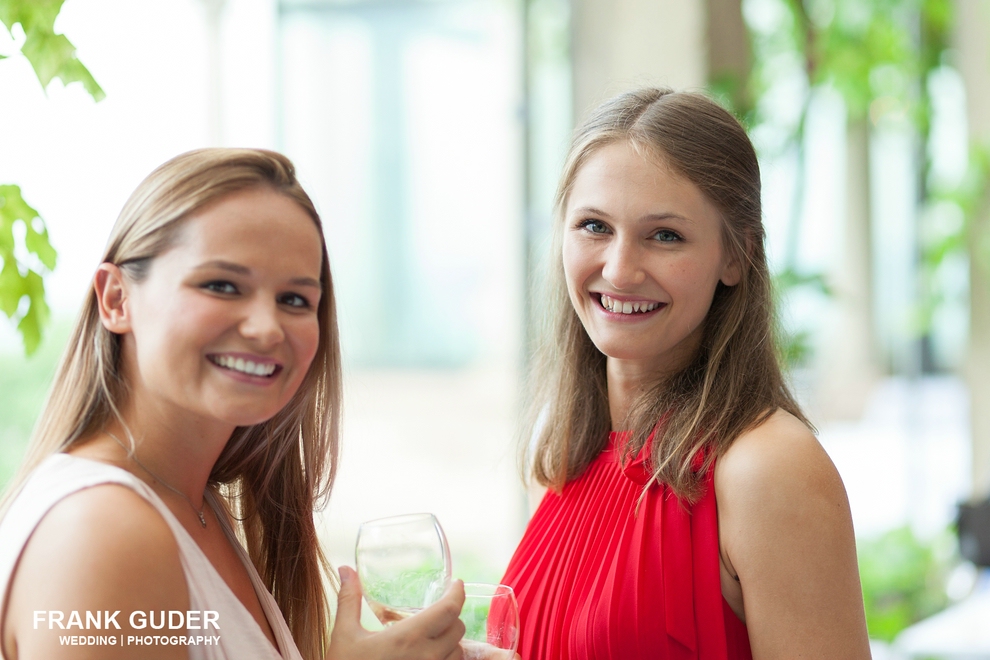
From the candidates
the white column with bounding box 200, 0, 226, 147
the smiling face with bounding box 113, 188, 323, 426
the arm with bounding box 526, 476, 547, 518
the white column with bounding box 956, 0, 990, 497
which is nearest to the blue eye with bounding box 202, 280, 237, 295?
the smiling face with bounding box 113, 188, 323, 426

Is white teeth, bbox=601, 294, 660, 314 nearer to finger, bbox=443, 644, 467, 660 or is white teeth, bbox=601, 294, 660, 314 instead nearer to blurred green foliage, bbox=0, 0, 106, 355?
finger, bbox=443, 644, 467, 660

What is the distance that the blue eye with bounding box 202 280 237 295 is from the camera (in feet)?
3.91

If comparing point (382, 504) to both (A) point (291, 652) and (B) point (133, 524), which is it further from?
(B) point (133, 524)

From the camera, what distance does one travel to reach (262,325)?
119 cm

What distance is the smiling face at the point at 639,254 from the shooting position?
159cm

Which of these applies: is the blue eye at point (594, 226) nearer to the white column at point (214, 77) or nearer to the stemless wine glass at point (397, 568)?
the stemless wine glass at point (397, 568)

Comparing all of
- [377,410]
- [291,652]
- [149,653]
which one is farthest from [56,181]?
[149,653]

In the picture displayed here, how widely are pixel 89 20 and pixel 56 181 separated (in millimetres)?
456

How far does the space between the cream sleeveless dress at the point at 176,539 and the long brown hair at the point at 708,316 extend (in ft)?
2.15

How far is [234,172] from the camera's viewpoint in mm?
1246

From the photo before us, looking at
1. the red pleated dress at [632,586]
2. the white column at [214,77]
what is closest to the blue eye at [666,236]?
the red pleated dress at [632,586]

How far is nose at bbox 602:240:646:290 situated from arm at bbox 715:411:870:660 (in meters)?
0.32

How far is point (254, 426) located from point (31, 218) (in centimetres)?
46

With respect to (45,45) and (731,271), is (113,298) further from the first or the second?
(731,271)
